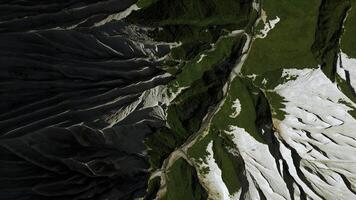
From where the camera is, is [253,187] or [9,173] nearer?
[9,173]

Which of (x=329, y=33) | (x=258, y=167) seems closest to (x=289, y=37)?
(x=329, y=33)

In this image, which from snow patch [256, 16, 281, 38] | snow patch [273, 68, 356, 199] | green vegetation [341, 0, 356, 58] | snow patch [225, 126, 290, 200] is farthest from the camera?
snow patch [225, 126, 290, 200]

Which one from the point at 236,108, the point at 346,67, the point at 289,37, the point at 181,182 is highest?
the point at 289,37

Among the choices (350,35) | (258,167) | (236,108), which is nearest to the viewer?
(350,35)

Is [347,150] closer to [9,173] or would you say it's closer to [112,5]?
[112,5]

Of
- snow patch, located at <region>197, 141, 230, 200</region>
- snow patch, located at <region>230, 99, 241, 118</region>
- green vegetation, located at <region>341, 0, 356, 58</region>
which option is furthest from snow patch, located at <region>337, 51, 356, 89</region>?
snow patch, located at <region>197, 141, 230, 200</region>

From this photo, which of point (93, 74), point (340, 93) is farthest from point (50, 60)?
point (340, 93)

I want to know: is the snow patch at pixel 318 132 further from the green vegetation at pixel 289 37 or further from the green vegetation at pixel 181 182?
the green vegetation at pixel 181 182

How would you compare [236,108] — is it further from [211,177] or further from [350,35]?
[350,35]

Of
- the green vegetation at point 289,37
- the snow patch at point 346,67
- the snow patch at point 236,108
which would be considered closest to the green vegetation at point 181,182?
the snow patch at point 236,108

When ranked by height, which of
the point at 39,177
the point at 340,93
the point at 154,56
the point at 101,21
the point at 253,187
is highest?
the point at 101,21

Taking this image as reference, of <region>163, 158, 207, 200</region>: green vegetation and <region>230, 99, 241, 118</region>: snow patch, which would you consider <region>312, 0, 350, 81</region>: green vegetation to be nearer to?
<region>230, 99, 241, 118</region>: snow patch
